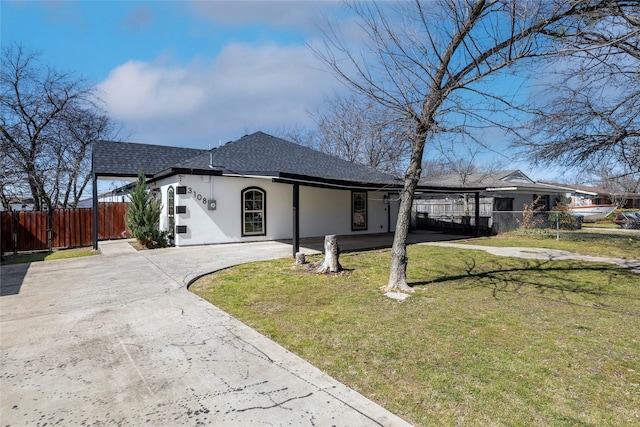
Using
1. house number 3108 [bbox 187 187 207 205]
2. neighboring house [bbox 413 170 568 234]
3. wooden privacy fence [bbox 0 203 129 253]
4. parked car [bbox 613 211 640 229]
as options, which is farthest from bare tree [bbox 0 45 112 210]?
parked car [bbox 613 211 640 229]

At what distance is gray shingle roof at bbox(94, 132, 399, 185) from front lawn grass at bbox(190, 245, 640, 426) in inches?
207

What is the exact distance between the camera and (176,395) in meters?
2.86

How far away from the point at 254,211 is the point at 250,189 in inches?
34.2

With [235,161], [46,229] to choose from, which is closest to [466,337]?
[235,161]

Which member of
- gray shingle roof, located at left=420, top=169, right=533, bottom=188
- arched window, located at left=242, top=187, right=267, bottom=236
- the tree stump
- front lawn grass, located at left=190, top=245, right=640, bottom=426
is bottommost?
front lawn grass, located at left=190, top=245, right=640, bottom=426

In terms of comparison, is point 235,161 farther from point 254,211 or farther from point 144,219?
point 144,219

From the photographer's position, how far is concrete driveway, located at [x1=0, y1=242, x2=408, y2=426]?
8.49 feet

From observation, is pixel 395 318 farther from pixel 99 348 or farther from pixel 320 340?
pixel 99 348

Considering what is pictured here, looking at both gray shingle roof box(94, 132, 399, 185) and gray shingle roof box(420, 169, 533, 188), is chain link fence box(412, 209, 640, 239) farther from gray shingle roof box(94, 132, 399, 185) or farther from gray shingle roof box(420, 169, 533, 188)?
gray shingle roof box(94, 132, 399, 185)

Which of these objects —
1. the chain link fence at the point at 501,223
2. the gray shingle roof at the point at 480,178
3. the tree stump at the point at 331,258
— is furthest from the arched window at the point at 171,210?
the gray shingle roof at the point at 480,178

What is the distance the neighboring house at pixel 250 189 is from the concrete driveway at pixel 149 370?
543 centimetres

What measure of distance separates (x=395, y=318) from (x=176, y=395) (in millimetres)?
2915

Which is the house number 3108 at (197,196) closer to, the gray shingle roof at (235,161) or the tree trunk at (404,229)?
the gray shingle roof at (235,161)

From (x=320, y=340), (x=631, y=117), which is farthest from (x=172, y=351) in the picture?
(x=631, y=117)
